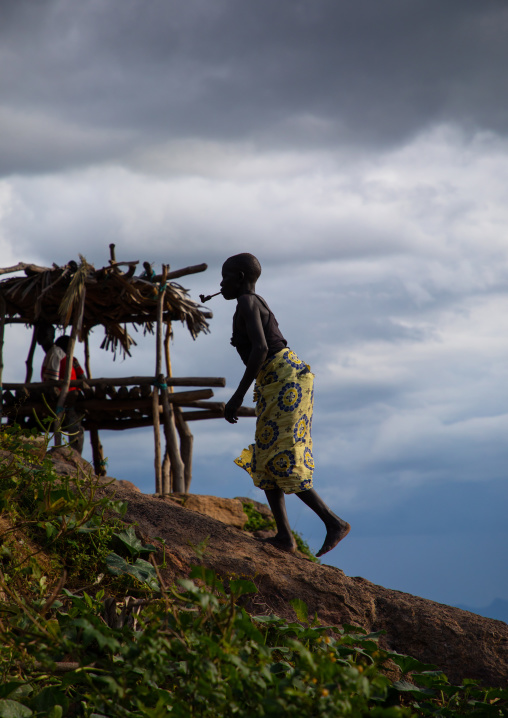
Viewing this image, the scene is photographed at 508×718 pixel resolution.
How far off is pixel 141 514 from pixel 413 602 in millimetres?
1828

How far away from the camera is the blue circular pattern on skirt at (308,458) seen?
4.72 metres

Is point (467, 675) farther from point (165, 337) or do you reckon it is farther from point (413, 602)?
point (165, 337)

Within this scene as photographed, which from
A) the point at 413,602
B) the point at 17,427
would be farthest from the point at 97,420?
the point at 413,602

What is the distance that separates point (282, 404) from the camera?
4.73 meters

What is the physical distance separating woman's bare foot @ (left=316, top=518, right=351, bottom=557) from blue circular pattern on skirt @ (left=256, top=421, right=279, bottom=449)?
735 mm

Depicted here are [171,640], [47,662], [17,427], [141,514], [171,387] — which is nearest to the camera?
[47,662]

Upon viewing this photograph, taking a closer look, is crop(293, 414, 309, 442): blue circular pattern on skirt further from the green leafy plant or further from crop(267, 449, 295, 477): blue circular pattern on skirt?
the green leafy plant

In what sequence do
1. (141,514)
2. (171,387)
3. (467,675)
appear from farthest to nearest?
(171,387) < (141,514) < (467,675)

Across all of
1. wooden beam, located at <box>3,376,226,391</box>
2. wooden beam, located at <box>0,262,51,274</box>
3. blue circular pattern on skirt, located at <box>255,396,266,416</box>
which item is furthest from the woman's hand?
wooden beam, located at <box>0,262,51,274</box>

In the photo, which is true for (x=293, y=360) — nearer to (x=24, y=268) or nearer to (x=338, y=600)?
(x=338, y=600)

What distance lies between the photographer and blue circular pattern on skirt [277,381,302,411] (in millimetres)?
4723

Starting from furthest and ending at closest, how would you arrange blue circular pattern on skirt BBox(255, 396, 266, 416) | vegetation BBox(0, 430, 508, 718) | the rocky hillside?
blue circular pattern on skirt BBox(255, 396, 266, 416) < the rocky hillside < vegetation BBox(0, 430, 508, 718)

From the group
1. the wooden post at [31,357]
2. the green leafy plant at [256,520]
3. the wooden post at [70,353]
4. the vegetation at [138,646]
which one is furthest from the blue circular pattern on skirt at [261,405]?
the wooden post at [31,357]

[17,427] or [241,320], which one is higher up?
[241,320]
